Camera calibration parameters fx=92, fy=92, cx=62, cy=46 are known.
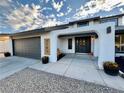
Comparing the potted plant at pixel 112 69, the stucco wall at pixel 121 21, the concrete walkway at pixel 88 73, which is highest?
the stucco wall at pixel 121 21

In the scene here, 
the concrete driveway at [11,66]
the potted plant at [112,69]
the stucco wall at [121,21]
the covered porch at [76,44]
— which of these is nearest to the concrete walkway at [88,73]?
the potted plant at [112,69]

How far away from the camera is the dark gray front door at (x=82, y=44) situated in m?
13.6

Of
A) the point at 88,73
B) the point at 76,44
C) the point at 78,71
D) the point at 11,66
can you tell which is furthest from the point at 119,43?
the point at 11,66

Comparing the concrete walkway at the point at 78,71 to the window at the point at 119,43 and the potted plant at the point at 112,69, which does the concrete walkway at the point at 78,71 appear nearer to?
the potted plant at the point at 112,69

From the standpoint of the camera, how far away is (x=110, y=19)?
46.0 feet

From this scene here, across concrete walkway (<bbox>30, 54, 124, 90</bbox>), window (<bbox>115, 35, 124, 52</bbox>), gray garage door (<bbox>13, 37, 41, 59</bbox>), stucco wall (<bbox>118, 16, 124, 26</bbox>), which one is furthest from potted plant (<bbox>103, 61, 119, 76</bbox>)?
stucco wall (<bbox>118, 16, 124, 26</bbox>)

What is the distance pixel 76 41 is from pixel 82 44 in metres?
1.06

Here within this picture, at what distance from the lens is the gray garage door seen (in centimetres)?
1038

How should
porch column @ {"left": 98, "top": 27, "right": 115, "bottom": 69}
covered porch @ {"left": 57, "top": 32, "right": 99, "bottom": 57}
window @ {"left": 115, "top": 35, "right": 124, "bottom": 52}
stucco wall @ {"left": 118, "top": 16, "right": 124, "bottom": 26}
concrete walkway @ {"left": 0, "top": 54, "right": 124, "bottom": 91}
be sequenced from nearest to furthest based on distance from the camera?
concrete walkway @ {"left": 0, "top": 54, "right": 124, "bottom": 91}
porch column @ {"left": 98, "top": 27, "right": 115, "bottom": 69}
window @ {"left": 115, "top": 35, "right": 124, "bottom": 52}
stucco wall @ {"left": 118, "top": 16, "right": 124, "bottom": 26}
covered porch @ {"left": 57, "top": 32, "right": 99, "bottom": 57}

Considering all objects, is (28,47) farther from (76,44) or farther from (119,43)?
(119,43)

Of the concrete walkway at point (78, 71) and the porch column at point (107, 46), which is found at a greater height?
the porch column at point (107, 46)

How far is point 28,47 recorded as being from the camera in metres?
11.5

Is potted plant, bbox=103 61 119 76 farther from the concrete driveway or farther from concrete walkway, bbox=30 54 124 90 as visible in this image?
the concrete driveway

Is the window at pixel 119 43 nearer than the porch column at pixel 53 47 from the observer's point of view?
No
